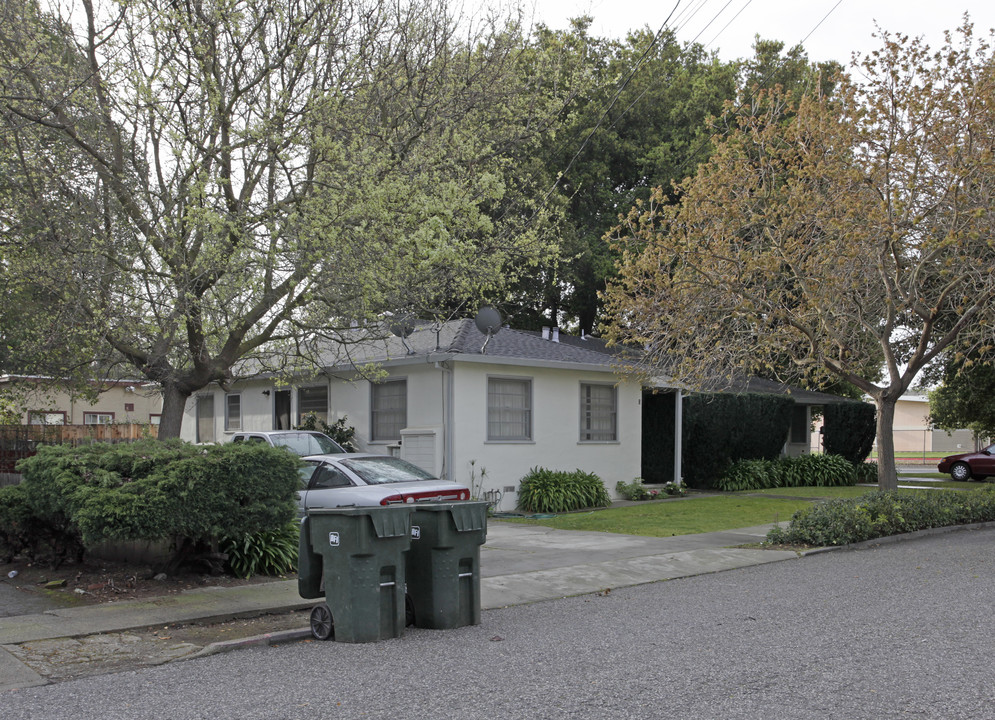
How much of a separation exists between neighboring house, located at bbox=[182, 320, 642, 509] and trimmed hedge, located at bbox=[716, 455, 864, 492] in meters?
4.09

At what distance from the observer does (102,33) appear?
11.6 m

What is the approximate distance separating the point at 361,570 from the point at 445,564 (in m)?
0.82

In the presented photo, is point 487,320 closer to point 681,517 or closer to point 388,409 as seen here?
point 388,409

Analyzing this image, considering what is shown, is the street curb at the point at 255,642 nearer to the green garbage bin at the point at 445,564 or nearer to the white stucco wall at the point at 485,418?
the green garbage bin at the point at 445,564

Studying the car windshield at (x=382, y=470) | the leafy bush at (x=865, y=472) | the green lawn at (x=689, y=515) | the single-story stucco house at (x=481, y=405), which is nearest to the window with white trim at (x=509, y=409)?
the single-story stucco house at (x=481, y=405)

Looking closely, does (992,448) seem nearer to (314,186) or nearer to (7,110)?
(314,186)

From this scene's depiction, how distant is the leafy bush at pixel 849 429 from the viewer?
28875 millimetres

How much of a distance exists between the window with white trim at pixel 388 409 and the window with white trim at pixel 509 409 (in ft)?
5.77

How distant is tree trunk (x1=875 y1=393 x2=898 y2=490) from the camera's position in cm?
1577

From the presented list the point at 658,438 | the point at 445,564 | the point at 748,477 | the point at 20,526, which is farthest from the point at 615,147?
the point at 445,564

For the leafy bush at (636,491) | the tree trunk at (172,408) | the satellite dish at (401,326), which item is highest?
the satellite dish at (401,326)

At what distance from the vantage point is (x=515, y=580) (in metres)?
10.4

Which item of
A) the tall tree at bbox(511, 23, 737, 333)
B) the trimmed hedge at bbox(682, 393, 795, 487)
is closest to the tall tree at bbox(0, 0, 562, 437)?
the trimmed hedge at bbox(682, 393, 795, 487)

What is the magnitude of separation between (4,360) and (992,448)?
3047cm
